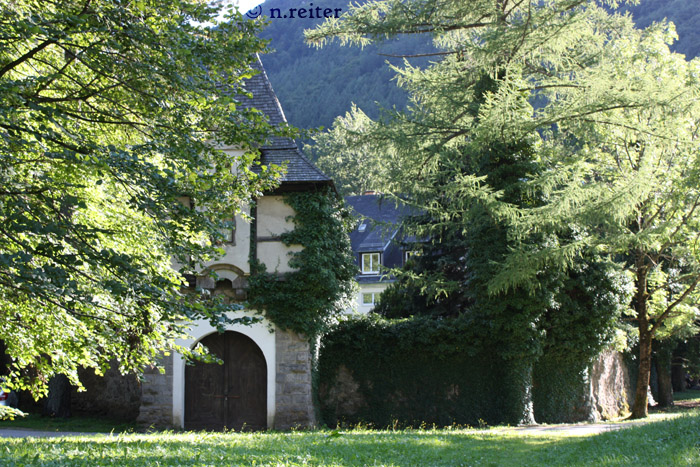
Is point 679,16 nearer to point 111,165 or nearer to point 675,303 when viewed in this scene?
point 675,303

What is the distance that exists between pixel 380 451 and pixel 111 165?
5059mm

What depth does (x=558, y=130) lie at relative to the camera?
1612cm

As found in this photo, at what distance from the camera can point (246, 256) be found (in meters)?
15.5

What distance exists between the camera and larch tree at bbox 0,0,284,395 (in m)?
6.08

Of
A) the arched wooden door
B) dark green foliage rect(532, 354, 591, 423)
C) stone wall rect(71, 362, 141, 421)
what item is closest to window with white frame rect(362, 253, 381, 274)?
dark green foliage rect(532, 354, 591, 423)

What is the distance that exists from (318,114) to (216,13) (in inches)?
2322

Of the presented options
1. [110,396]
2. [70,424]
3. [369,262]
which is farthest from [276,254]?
[369,262]

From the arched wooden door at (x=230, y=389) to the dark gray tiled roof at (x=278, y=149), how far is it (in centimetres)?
396

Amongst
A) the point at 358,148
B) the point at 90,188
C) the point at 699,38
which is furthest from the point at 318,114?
the point at 90,188

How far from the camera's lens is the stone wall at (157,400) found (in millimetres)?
15438

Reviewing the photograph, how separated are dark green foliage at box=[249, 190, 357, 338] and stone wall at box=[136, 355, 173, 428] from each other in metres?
2.63

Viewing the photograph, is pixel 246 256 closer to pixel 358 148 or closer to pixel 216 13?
pixel 358 148

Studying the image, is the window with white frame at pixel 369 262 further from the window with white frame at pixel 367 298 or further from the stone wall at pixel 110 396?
the stone wall at pixel 110 396

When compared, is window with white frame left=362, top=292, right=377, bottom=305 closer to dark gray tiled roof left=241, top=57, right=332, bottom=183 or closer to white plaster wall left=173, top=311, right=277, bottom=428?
dark gray tiled roof left=241, top=57, right=332, bottom=183
